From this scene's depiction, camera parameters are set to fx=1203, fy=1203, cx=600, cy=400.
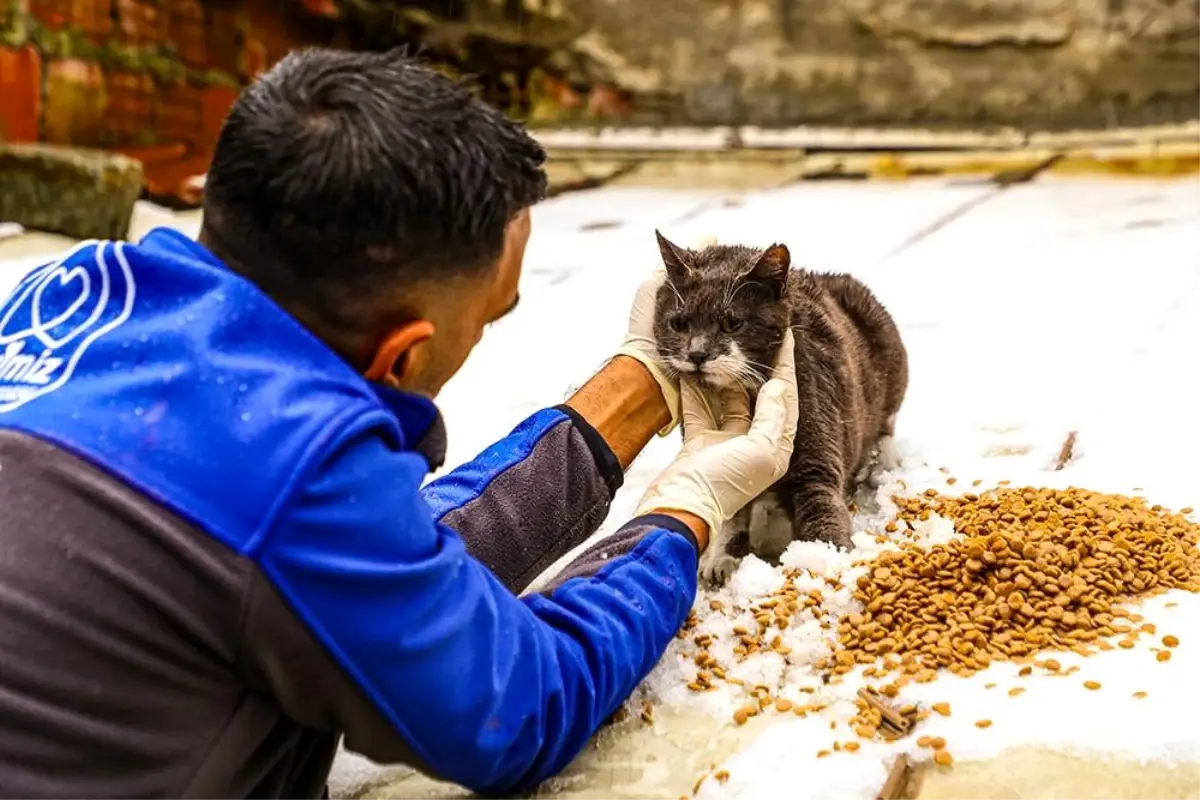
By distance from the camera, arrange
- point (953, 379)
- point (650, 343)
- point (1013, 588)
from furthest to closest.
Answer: point (953, 379)
point (650, 343)
point (1013, 588)

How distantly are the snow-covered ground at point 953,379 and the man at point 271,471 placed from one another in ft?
1.47

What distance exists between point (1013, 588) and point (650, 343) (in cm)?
102

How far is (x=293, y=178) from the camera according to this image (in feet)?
4.62

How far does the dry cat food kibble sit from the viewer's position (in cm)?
209

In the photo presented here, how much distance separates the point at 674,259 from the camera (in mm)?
2684

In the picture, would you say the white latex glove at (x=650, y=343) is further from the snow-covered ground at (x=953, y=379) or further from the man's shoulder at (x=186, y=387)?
the man's shoulder at (x=186, y=387)

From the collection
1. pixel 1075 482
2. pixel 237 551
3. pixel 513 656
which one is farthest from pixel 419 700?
pixel 1075 482

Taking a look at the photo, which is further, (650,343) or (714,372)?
(650,343)

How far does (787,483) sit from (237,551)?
5.14 ft

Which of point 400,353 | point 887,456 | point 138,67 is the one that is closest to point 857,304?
point 887,456

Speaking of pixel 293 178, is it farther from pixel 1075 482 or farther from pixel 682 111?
pixel 682 111

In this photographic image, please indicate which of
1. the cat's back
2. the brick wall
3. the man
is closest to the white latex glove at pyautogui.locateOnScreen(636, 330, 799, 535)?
the cat's back

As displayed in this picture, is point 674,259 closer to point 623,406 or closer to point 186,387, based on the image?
point 623,406

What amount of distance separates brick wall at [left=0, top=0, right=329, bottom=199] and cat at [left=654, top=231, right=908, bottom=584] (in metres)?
3.54
